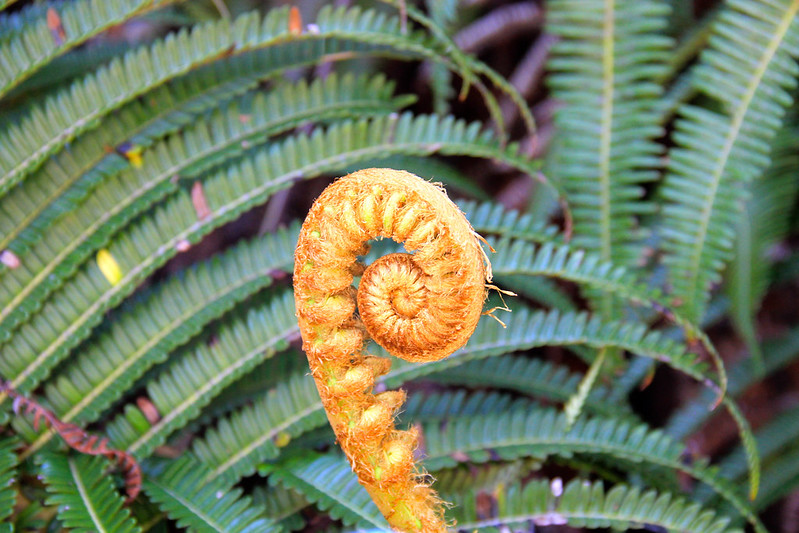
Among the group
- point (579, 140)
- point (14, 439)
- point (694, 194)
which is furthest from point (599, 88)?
point (14, 439)

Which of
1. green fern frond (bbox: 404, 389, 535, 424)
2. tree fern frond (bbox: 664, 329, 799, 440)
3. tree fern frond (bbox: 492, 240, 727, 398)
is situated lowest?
green fern frond (bbox: 404, 389, 535, 424)

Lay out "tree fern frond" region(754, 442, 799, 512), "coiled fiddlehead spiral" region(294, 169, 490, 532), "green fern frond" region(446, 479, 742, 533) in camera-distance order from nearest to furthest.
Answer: "coiled fiddlehead spiral" region(294, 169, 490, 532), "green fern frond" region(446, 479, 742, 533), "tree fern frond" region(754, 442, 799, 512)

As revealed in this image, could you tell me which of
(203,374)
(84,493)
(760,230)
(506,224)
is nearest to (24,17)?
(203,374)

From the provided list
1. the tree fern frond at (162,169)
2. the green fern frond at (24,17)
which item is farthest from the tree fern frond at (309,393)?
the green fern frond at (24,17)

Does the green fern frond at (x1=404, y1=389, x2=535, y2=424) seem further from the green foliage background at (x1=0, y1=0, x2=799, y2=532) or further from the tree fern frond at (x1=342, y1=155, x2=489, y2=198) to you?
the tree fern frond at (x1=342, y1=155, x2=489, y2=198)

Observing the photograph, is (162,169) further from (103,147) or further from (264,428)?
(264,428)

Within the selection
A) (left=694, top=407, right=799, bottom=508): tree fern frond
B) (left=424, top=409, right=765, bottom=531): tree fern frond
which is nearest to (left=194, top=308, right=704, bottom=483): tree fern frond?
(left=424, top=409, right=765, bottom=531): tree fern frond

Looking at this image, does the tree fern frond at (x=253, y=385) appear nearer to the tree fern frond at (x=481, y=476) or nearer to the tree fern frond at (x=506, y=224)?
the tree fern frond at (x=481, y=476)
